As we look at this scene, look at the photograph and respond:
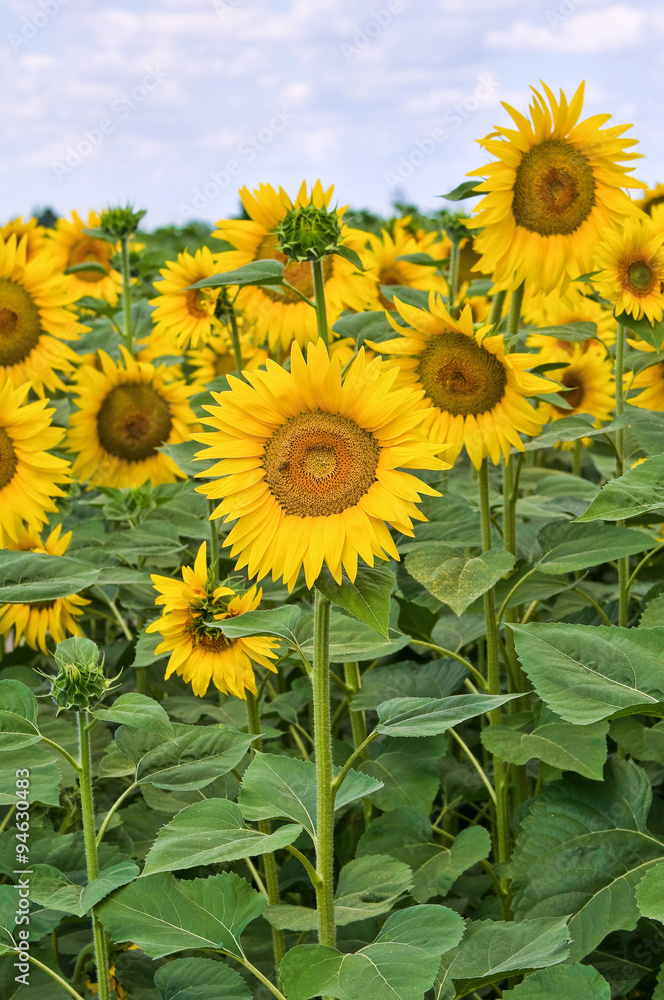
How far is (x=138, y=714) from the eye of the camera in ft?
3.97

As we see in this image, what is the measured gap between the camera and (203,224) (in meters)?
7.93

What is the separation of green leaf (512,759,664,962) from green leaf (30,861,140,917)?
0.57 meters

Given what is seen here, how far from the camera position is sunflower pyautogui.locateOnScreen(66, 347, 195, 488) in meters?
2.55

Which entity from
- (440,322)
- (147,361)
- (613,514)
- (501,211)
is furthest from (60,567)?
(147,361)

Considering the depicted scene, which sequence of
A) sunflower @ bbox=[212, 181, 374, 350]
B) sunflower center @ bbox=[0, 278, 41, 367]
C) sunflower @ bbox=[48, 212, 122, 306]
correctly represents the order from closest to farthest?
sunflower @ bbox=[212, 181, 374, 350], sunflower center @ bbox=[0, 278, 41, 367], sunflower @ bbox=[48, 212, 122, 306]

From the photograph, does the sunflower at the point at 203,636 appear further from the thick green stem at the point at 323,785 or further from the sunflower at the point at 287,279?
the sunflower at the point at 287,279

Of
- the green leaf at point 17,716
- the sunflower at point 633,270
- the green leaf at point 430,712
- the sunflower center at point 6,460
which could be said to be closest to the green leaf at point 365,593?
the green leaf at point 430,712

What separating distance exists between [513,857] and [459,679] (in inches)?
14.2

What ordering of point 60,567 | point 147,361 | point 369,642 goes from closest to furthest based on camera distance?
point 369,642, point 60,567, point 147,361

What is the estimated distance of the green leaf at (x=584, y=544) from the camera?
1.55 m

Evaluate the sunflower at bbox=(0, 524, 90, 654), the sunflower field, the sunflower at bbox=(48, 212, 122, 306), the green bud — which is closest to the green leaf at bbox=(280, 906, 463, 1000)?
the sunflower field

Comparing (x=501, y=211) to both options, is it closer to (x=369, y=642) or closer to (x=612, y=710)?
(x=369, y=642)

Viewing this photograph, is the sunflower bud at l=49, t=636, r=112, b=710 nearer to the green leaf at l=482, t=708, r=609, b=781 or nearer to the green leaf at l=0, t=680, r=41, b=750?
the green leaf at l=0, t=680, r=41, b=750

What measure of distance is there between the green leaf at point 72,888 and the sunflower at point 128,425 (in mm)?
1381
